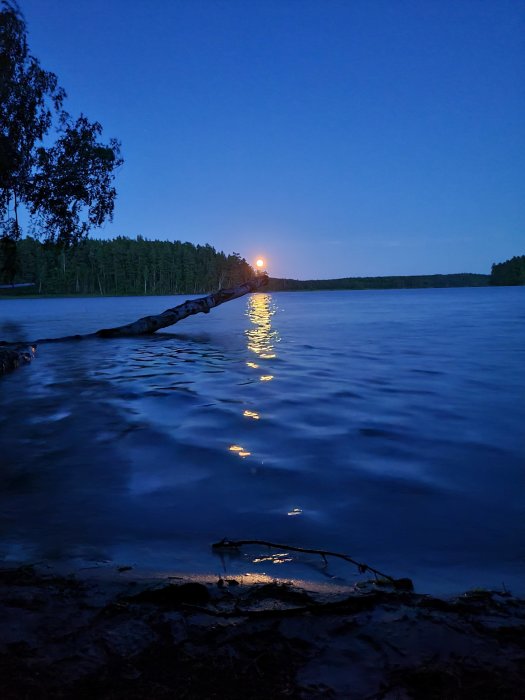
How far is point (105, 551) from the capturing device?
11.5ft

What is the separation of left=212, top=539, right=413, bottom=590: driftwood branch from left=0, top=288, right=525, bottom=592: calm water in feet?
0.23

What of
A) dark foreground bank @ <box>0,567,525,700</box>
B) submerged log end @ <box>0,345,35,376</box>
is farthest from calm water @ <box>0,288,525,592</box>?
submerged log end @ <box>0,345,35,376</box>

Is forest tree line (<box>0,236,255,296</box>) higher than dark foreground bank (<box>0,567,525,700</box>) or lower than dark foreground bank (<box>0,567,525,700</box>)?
higher

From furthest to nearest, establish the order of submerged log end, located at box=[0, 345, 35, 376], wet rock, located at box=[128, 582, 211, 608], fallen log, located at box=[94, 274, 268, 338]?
fallen log, located at box=[94, 274, 268, 338]
submerged log end, located at box=[0, 345, 35, 376]
wet rock, located at box=[128, 582, 211, 608]

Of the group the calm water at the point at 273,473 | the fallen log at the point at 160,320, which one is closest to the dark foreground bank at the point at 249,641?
the calm water at the point at 273,473

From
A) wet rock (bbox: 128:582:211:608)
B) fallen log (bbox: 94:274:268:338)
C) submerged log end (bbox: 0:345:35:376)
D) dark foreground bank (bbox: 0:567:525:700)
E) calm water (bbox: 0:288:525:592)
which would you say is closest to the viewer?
dark foreground bank (bbox: 0:567:525:700)

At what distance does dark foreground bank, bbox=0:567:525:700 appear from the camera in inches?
78.3

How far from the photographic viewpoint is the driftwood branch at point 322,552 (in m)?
2.98

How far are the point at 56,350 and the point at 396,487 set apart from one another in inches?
667

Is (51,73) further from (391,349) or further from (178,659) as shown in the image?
(178,659)

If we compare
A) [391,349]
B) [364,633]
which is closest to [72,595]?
[364,633]

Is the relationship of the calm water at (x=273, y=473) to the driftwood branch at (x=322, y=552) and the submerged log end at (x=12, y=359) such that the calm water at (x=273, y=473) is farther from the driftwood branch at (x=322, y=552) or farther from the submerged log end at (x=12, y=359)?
the submerged log end at (x=12, y=359)

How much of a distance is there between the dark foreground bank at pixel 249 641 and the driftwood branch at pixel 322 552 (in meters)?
0.15

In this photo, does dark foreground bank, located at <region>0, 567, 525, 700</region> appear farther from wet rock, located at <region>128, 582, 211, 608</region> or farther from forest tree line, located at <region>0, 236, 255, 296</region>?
forest tree line, located at <region>0, 236, 255, 296</region>
